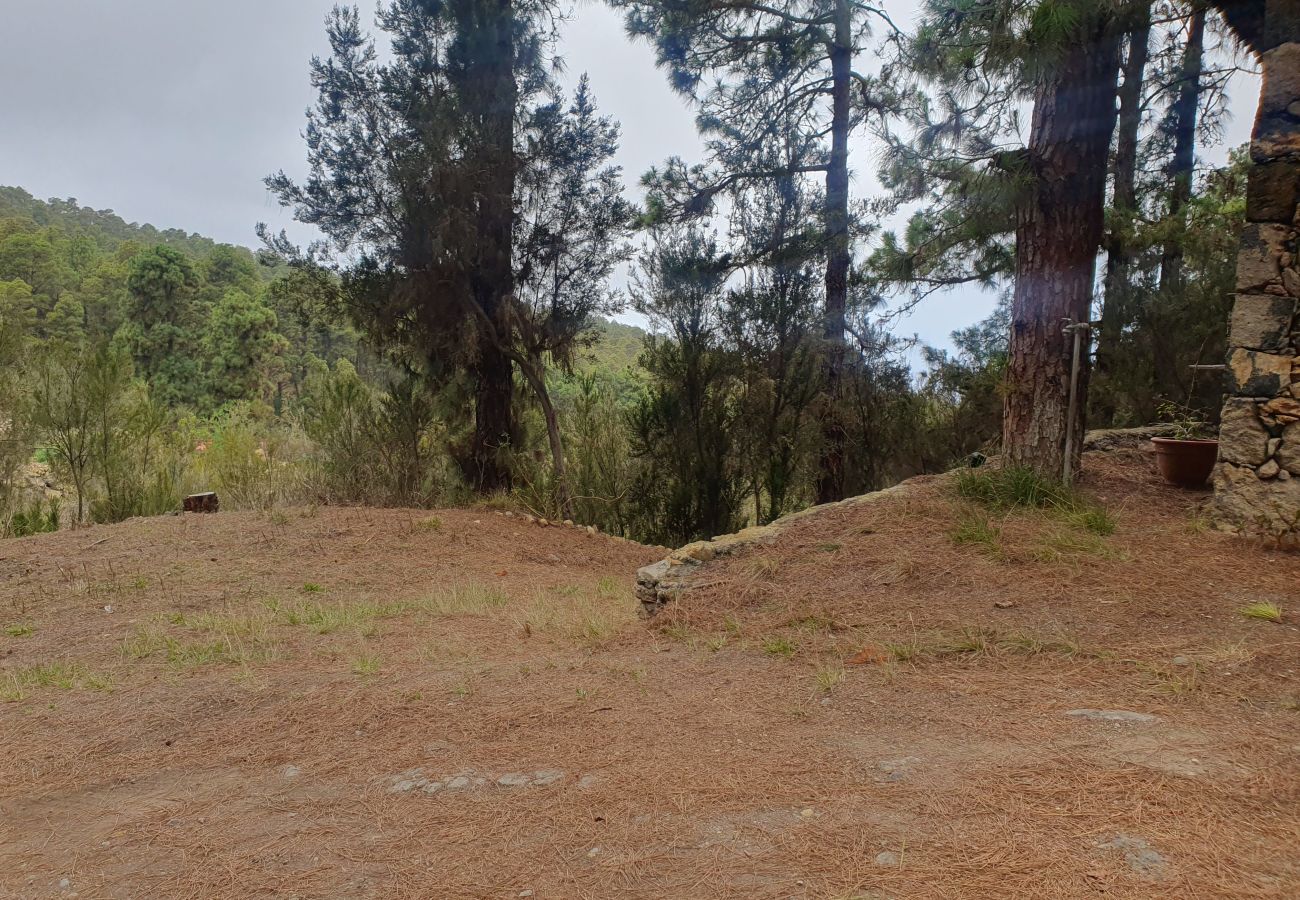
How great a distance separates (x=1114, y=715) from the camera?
2.42 m

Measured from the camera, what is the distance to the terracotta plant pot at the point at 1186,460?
530 centimetres

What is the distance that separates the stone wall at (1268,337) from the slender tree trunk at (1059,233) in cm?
98

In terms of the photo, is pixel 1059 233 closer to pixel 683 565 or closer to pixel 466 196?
pixel 683 565

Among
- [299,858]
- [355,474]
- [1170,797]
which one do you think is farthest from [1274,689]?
[355,474]

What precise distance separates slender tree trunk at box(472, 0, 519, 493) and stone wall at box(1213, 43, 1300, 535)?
6880 mm

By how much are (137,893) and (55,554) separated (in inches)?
222

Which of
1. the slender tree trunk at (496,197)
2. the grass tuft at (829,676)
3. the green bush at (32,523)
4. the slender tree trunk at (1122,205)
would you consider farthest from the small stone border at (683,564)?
the green bush at (32,523)

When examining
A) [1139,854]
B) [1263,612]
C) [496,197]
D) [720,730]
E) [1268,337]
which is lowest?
[720,730]

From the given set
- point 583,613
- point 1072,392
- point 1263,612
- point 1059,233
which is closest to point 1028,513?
point 1072,392

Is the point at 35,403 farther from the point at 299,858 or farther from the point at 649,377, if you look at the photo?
the point at 299,858

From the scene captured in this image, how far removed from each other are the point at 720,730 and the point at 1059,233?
4663 millimetres

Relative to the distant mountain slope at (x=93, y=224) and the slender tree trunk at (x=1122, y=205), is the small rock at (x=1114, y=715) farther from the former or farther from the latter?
the distant mountain slope at (x=93, y=224)

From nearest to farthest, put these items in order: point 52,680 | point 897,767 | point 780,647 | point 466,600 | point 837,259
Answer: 1. point 897,767
2. point 780,647
3. point 52,680
4. point 466,600
5. point 837,259

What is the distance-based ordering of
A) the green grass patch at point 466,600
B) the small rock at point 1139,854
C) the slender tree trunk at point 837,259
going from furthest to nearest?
the slender tree trunk at point 837,259 → the green grass patch at point 466,600 → the small rock at point 1139,854
